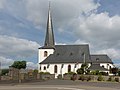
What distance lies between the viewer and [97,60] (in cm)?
9862

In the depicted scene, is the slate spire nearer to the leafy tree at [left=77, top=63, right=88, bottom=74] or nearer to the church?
the church

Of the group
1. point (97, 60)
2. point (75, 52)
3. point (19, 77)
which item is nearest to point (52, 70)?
point (75, 52)

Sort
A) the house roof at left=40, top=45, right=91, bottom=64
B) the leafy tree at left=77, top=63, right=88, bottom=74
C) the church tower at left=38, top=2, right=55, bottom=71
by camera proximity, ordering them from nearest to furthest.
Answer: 1. the leafy tree at left=77, top=63, right=88, bottom=74
2. the house roof at left=40, top=45, right=91, bottom=64
3. the church tower at left=38, top=2, right=55, bottom=71

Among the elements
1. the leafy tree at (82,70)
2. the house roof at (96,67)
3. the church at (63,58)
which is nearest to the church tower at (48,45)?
the church at (63,58)

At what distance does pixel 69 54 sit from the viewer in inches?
3772

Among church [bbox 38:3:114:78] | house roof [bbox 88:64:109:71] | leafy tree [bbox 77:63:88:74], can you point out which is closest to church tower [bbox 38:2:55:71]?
church [bbox 38:3:114:78]

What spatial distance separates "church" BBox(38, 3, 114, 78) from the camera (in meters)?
93.2

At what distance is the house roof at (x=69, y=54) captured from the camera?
93875mm

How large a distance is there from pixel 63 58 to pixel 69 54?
104 inches

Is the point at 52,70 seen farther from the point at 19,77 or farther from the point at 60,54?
the point at 19,77

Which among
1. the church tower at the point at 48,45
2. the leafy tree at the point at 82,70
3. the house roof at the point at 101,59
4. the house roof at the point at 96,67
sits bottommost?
the leafy tree at the point at 82,70

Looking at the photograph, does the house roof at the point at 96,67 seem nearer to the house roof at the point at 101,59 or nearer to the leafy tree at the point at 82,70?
the leafy tree at the point at 82,70

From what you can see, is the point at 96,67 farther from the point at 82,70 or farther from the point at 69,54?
the point at 69,54

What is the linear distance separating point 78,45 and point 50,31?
37.8 feet
